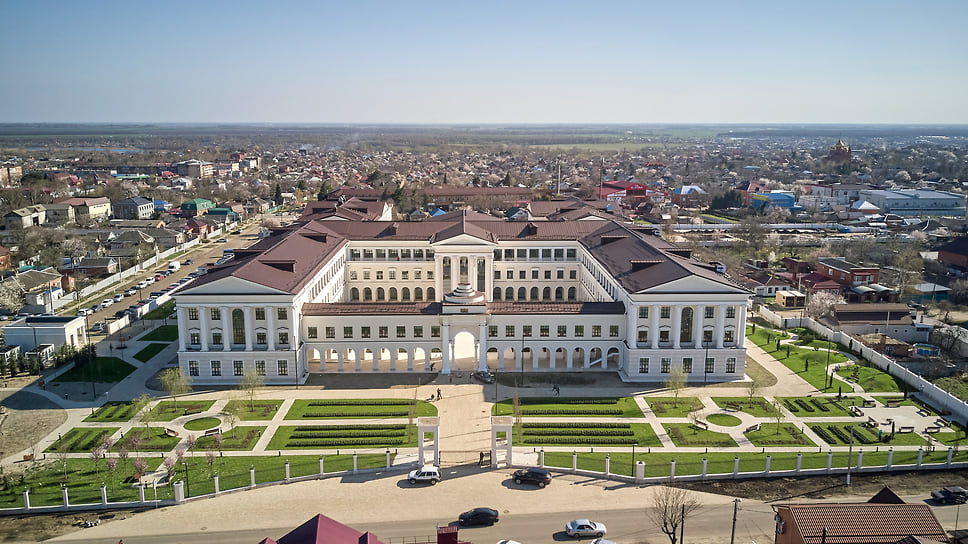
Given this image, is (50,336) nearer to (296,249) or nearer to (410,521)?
(296,249)

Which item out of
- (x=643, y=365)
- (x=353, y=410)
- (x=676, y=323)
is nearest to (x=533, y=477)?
(x=353, y=410)

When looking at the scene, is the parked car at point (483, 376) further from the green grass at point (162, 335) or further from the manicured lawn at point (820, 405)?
the green grass at point (162, 335)

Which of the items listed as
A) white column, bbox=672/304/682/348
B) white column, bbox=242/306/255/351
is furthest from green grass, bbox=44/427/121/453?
white column, bbox=672/304/682/348

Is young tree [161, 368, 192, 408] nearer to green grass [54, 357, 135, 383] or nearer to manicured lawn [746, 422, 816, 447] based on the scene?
green grass [54, 357, 135, 383]

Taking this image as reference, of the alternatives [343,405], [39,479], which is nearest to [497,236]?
[343,405]

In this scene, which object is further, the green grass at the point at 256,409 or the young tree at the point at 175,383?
the young tree at the point at 175,383

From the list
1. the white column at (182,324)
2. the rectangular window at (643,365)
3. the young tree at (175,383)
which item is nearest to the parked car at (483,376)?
the rectangular window at (643,365)
